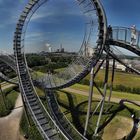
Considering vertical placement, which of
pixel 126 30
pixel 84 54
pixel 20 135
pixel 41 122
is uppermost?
pixel 126 30

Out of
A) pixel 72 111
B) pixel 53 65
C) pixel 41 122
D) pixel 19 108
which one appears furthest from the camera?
pixel 53 65

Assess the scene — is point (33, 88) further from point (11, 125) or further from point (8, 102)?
point (8, 102)

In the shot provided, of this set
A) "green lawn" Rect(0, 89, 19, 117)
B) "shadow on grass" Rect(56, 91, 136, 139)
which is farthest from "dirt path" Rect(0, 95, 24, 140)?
"shadow on grass" Rect(56, 91, 136, 139)

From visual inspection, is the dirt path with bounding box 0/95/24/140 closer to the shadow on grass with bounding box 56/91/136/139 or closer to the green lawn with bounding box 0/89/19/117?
the green lawn with bounding box 0/89/19/117

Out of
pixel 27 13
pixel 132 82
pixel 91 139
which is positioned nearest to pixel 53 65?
pixel 132 82

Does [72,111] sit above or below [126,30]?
below

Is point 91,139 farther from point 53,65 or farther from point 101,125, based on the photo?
point 53,65

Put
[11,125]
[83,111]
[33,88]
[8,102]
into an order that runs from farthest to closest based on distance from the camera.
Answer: [8,102] < [83,111] < [11,125] < [33,88]

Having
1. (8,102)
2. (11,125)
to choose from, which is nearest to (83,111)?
(11,125)

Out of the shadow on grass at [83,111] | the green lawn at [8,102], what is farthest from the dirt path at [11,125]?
the shadow on grass at [83,111]
